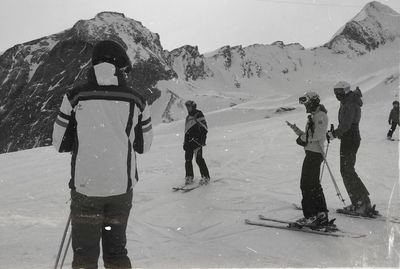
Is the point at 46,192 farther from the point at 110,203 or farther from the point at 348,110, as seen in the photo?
the point at 110,203

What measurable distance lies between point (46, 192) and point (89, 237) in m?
7.22

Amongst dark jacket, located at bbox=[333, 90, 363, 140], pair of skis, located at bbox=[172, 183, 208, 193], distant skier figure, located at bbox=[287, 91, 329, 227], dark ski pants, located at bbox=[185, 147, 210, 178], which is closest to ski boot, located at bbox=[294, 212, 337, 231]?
distant skier figure, located at bbox=[287, 91, 329, 227]

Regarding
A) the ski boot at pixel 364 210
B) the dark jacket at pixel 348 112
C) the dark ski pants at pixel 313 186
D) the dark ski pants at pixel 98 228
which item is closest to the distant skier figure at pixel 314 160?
the dark ski pants at pixel 313 186

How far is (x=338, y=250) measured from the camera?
5.27m

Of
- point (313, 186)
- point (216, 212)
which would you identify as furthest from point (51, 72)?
point (313, 186)

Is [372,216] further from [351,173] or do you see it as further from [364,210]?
[351,173]

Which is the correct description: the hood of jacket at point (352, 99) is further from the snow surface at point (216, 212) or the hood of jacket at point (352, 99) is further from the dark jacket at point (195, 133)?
the dark jacket at point (195, 133)

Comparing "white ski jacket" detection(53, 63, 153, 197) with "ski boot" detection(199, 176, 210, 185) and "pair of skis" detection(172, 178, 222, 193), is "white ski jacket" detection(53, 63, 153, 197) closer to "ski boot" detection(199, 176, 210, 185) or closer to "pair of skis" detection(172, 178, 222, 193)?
"pair of skis" detection(172, 178, 222, 193)

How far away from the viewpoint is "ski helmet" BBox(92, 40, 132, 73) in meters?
3.39

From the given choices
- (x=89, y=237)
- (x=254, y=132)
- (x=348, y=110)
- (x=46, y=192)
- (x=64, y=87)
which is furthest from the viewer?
(x=64, y=87)

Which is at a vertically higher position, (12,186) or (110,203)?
(110,203)

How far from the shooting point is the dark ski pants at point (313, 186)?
20.1 ft

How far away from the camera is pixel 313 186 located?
6129mm

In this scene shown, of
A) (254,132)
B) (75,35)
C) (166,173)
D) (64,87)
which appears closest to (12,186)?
(166,173)
